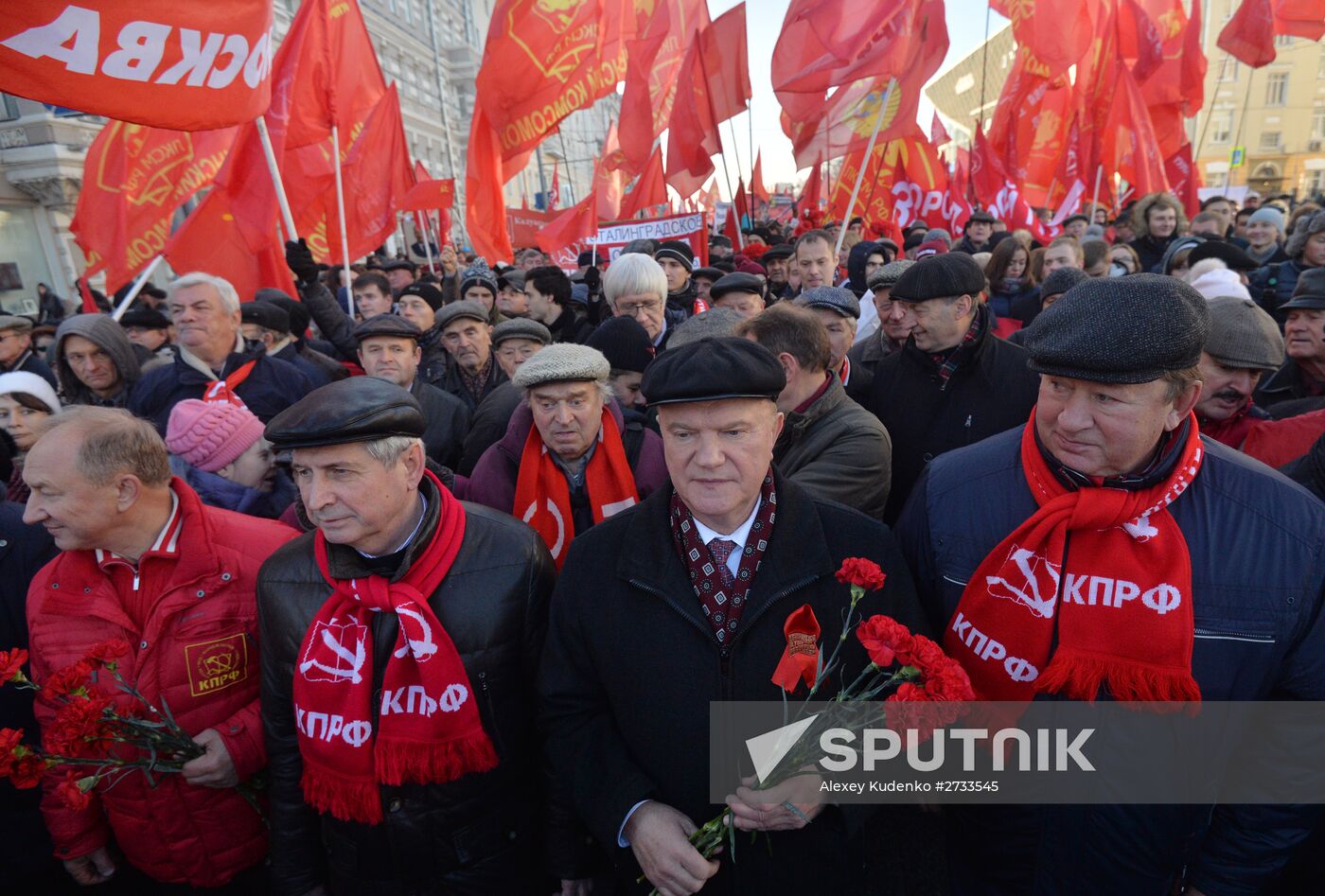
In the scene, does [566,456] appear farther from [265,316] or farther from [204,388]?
[265,316]

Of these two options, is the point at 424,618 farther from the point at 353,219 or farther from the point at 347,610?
the point at 353,219

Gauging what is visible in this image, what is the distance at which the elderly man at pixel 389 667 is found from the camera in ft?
6.13

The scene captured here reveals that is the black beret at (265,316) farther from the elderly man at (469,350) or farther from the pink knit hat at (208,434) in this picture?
the pink knit hat at (208,434)

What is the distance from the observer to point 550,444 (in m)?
2.81

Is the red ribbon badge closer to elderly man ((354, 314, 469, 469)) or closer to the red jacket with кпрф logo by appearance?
the red jacket with кпрф logo

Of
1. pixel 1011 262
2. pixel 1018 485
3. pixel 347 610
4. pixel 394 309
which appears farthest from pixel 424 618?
pixel 1011 262

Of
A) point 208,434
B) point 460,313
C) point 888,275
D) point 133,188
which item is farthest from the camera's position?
point 133,188

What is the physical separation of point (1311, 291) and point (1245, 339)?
0.81m

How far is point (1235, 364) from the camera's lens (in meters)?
2.39

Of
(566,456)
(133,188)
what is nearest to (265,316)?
(133,188)

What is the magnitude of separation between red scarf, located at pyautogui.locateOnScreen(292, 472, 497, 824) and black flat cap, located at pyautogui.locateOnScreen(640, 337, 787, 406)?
2.66 ft

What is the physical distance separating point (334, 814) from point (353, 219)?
686 cm

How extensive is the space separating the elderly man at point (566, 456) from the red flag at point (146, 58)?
2122 mm

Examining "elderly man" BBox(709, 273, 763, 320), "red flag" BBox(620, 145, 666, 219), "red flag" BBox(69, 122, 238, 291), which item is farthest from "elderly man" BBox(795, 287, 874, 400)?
"red flag" BBox(69, 122, 238, 291)
